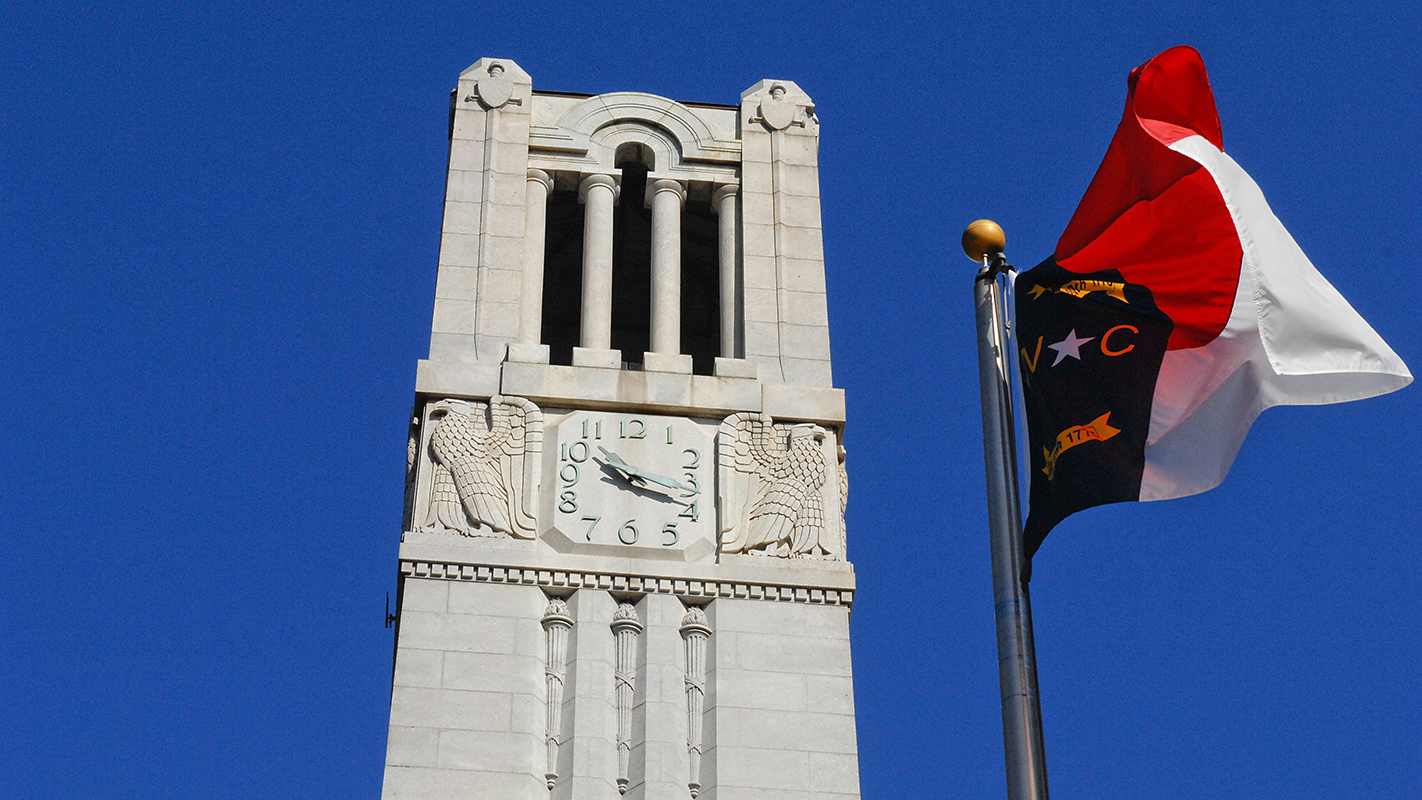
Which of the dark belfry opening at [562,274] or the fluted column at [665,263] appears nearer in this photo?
the fluted column at [665,263]

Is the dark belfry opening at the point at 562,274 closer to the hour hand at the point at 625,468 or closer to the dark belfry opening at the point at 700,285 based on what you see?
the dark belfry opening at the point at 700,285

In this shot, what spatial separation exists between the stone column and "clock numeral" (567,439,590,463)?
4.96 feet

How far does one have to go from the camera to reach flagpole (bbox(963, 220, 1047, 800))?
19.0 m

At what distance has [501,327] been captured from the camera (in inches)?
1260

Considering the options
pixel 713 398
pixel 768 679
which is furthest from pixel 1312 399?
pixel 713 398

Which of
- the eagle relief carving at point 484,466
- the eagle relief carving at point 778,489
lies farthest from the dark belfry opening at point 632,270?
the eagle relief carving at point 484,466

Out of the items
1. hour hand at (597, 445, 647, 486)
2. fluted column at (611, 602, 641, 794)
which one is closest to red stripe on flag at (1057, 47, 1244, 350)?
fluted column at (611, 602, 641, 794)

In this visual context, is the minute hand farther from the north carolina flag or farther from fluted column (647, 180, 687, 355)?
the north carolina flag

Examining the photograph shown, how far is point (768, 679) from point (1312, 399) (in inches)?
396

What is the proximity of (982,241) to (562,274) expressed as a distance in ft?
52.8

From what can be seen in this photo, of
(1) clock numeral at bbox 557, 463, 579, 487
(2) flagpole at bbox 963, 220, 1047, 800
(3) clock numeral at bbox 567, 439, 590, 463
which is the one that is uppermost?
(3) clock numeral at bbox 567, 439, 590, 463

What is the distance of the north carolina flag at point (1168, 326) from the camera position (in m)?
20.3

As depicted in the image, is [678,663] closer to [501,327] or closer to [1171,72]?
[501,327]

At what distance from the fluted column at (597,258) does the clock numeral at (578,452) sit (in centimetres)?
198
